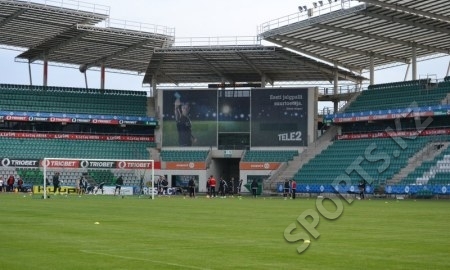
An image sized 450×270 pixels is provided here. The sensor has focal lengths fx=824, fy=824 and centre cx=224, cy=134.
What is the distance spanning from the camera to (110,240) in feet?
62.9

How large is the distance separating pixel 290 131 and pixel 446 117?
15473mm

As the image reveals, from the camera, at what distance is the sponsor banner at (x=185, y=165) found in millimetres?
75250

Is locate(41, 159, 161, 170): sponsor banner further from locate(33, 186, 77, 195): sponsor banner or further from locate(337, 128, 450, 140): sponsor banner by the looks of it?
locate(337, 128, 450, 140): sponsor banner

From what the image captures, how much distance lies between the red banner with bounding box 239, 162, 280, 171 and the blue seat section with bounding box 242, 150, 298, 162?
0.34m

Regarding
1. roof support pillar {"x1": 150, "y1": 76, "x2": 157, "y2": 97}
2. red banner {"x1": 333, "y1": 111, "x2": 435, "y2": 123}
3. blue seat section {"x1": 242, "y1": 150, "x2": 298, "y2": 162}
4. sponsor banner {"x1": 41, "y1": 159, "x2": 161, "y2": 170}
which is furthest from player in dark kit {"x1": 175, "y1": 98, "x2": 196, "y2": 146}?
sponsor banner {"x1": 41, "y1": 159, "x2": 161, "y2": 170}

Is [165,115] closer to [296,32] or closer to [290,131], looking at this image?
[290,131]

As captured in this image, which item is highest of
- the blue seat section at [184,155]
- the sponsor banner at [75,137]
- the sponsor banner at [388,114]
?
the sponsor banner at [388,114]

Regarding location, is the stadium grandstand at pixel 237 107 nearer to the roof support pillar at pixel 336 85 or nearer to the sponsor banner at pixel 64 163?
the roof support pillar at pixel 336 85

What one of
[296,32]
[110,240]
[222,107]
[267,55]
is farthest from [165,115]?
Answer: [110,240]

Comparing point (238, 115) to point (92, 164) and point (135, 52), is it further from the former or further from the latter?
point (92, 164)

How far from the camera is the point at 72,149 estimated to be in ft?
246

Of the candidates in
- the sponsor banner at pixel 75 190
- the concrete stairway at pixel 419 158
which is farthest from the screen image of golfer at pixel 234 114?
the concrete stairway at pixel 419 158

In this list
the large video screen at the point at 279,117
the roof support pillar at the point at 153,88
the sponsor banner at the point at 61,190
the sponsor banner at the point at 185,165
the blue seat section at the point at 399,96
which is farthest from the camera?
the roof support pillar at the point at 153,88

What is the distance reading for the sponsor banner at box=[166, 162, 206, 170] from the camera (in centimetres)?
7525
